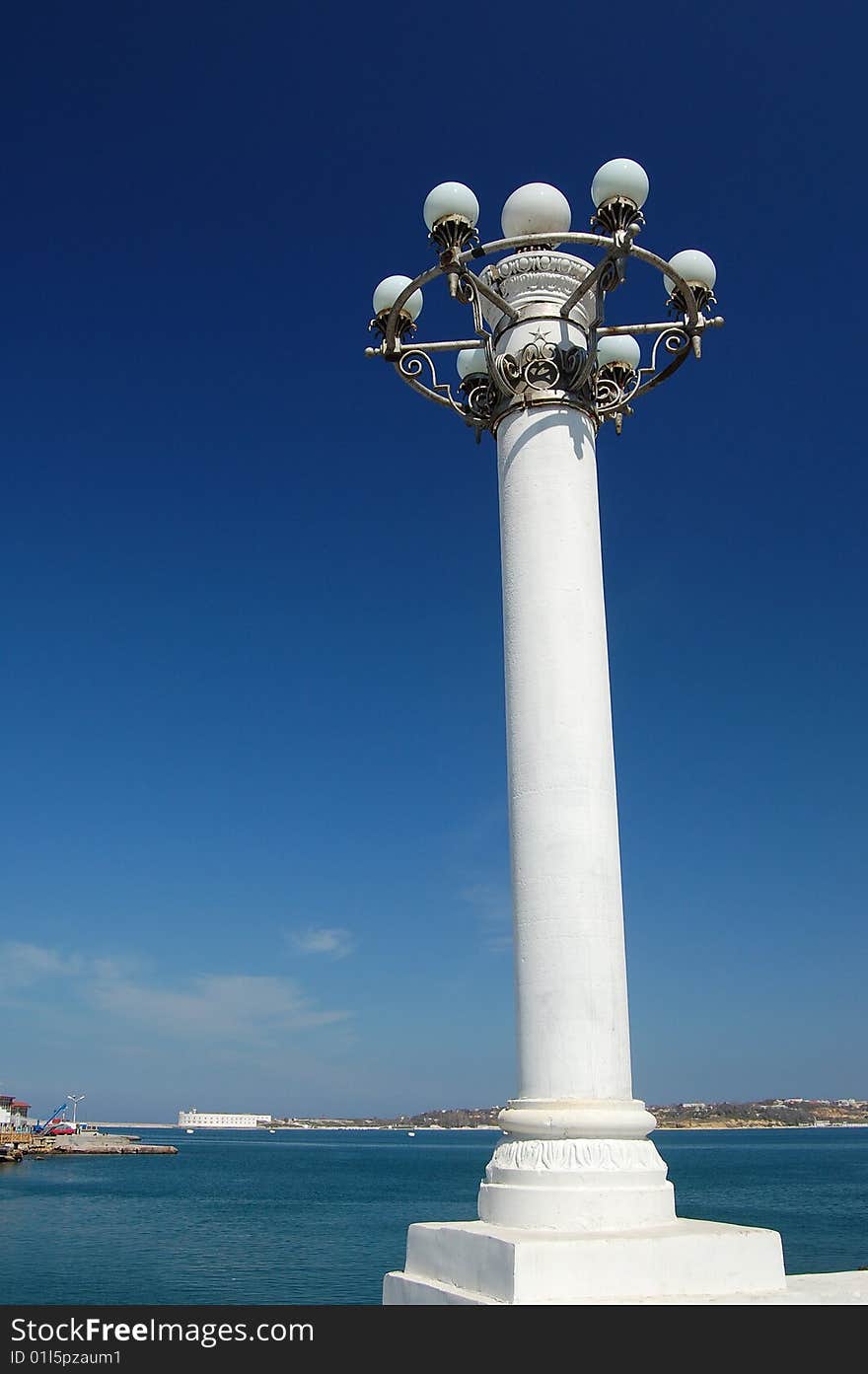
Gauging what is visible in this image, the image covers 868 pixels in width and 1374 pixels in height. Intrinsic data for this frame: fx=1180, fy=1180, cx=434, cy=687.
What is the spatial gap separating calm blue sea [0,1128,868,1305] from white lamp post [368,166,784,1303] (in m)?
31.1

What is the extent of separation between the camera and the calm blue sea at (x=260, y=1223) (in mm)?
40250

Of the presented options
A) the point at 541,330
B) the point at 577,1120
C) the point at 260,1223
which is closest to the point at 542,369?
the point at 541,330

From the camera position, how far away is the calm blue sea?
40250 mm

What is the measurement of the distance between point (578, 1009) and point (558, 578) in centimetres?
331

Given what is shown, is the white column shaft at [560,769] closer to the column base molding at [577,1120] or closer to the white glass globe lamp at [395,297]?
the column base molding at [577,1120]

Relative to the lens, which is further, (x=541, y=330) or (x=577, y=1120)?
(x=541, y=330)

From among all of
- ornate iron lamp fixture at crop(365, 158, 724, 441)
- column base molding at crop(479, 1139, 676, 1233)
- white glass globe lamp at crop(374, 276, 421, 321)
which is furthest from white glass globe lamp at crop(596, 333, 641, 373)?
column base molding at crop(479, 1139, 676, 1233)

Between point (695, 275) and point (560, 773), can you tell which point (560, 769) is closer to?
point (560, 773)

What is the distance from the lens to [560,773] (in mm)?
8945

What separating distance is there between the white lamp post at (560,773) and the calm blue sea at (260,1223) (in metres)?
31.1

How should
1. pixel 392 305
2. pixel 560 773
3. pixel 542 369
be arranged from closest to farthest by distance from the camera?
pixel 560 773, pixel 542 369, pixel 392 305

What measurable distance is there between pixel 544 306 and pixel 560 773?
4127 mm
